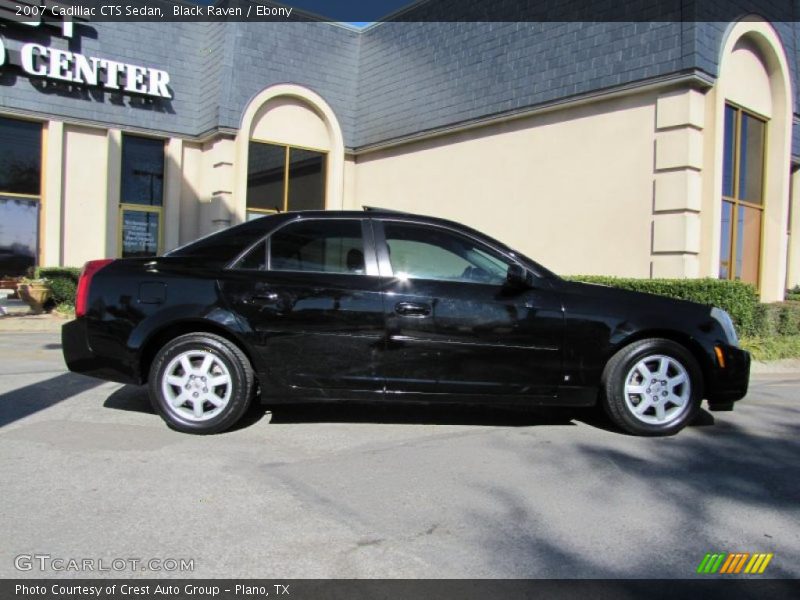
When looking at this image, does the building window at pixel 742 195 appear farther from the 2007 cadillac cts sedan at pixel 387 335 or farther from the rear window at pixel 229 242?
the rear window at pixel 229 242

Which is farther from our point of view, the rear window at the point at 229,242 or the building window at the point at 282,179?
the building window at the point at 282,179

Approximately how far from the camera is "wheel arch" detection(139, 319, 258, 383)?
482 centimetres

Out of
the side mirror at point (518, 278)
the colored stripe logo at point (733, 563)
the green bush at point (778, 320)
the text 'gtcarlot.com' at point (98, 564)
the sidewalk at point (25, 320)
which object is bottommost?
the text 'gtcarlot.com' at point (98, 564)

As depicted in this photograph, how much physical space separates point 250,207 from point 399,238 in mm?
10954

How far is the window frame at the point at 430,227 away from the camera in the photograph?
4855 millimetres

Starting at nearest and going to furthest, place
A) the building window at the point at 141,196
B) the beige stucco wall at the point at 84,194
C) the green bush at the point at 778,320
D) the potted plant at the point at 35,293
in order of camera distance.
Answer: the green bush at the point at 778,320 → the potted plant at the point at 35,293 → the beige stucco wall at the point at 84,194 → the building window at the point at 141,196

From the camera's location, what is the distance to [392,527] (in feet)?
10.8

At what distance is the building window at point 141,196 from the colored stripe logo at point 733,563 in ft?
47.4

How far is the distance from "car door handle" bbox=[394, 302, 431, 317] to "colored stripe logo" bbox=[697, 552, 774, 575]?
2.39m

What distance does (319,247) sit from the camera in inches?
197

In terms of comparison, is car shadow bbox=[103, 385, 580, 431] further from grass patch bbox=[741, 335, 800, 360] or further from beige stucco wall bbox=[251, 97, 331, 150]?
beige stucco wall bbox=[251, 97, 331, 150]

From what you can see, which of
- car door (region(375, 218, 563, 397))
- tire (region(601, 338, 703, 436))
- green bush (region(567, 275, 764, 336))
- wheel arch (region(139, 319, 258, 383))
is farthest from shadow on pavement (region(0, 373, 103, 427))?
green bush (region(567, 275, 764, 336))

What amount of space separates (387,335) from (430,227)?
3.10 feet

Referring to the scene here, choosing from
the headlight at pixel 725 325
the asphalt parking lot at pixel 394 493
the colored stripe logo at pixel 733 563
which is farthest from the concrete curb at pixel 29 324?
the colored stripe logo at pixel 733 563
